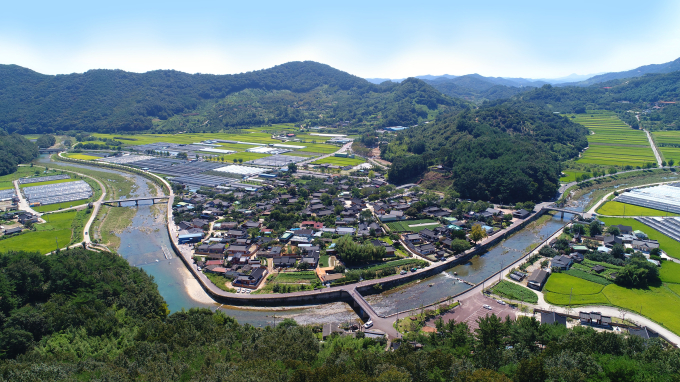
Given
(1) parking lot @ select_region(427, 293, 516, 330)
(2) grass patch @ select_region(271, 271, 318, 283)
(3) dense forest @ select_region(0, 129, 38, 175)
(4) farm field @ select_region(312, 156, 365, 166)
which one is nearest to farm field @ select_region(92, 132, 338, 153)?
(4) farm field @ select_region(312, 156, 365, 166)

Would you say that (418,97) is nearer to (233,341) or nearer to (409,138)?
(409,138)

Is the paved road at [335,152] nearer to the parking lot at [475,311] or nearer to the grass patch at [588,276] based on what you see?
the parking lot at [475,311]

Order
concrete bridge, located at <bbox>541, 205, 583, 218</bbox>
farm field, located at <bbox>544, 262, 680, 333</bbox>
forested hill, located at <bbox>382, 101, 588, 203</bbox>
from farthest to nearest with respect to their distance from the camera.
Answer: forested hill, located at <bbox>382, 101, 588, 203</bbox>
concrete bridge, located at <bbox>541, 205, 583, 218</bbox>
farm field, located at <bbox>544, 262, 680, 333</bbox>

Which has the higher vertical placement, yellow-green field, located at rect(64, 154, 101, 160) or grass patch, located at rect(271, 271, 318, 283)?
yellow-green field, located at rect(64, 154, 101, 160)

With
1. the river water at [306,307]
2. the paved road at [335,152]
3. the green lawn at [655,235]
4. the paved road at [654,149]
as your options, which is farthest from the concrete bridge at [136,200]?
the paved road at [654,149]

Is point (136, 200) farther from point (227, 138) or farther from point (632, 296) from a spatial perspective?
point (632, 296)

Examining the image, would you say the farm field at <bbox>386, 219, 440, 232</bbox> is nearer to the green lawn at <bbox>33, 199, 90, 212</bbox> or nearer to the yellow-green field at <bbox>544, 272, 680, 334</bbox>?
the yellow-green field at <bbox>544, 272, 680, 334</bbox>

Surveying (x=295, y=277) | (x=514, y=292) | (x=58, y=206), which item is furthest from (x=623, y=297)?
(x=58, y=206)
